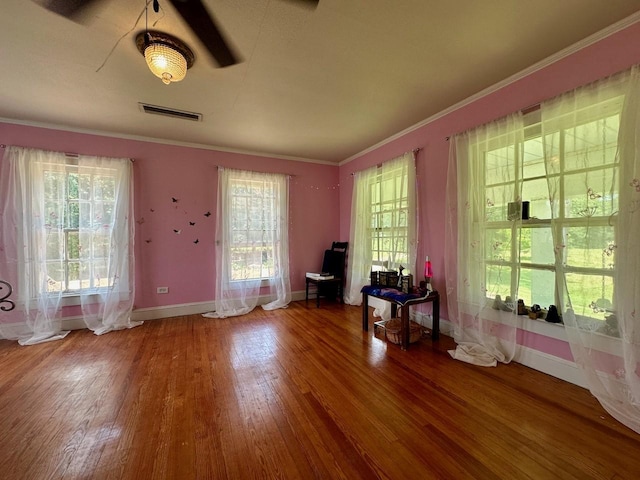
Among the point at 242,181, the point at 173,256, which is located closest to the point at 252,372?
the point at 173,256

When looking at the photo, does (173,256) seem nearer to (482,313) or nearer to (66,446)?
(66,446)

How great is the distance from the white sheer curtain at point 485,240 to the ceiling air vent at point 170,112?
9.64ft

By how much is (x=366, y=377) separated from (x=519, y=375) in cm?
128

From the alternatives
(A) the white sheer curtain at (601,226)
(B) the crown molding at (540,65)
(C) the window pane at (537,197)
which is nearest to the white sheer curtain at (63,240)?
(B) the crown molding at (540,65)

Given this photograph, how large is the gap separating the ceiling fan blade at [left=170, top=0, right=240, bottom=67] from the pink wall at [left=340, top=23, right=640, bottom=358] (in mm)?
2318

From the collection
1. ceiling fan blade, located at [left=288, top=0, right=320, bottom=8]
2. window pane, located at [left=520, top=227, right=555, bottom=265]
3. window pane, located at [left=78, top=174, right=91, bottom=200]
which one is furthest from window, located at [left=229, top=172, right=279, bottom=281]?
window pane, located at [left=520, top=227, right=555, bottom=265]

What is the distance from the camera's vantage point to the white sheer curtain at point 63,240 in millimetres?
3156

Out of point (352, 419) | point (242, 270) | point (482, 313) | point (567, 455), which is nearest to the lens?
point (567, 455)

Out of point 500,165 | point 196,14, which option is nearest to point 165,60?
point 196,14

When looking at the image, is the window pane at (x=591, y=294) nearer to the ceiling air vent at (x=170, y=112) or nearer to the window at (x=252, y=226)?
the window at (x=252, y=226)

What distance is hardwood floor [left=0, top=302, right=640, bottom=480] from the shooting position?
138cm

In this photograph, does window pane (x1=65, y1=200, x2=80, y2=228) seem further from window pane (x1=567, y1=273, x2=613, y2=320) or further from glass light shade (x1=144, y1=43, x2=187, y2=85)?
window pane (x1=567, y1=273, x2=613, y2=320)

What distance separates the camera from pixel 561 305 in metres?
2.10

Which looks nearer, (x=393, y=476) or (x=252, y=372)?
(x=393, y=476)
